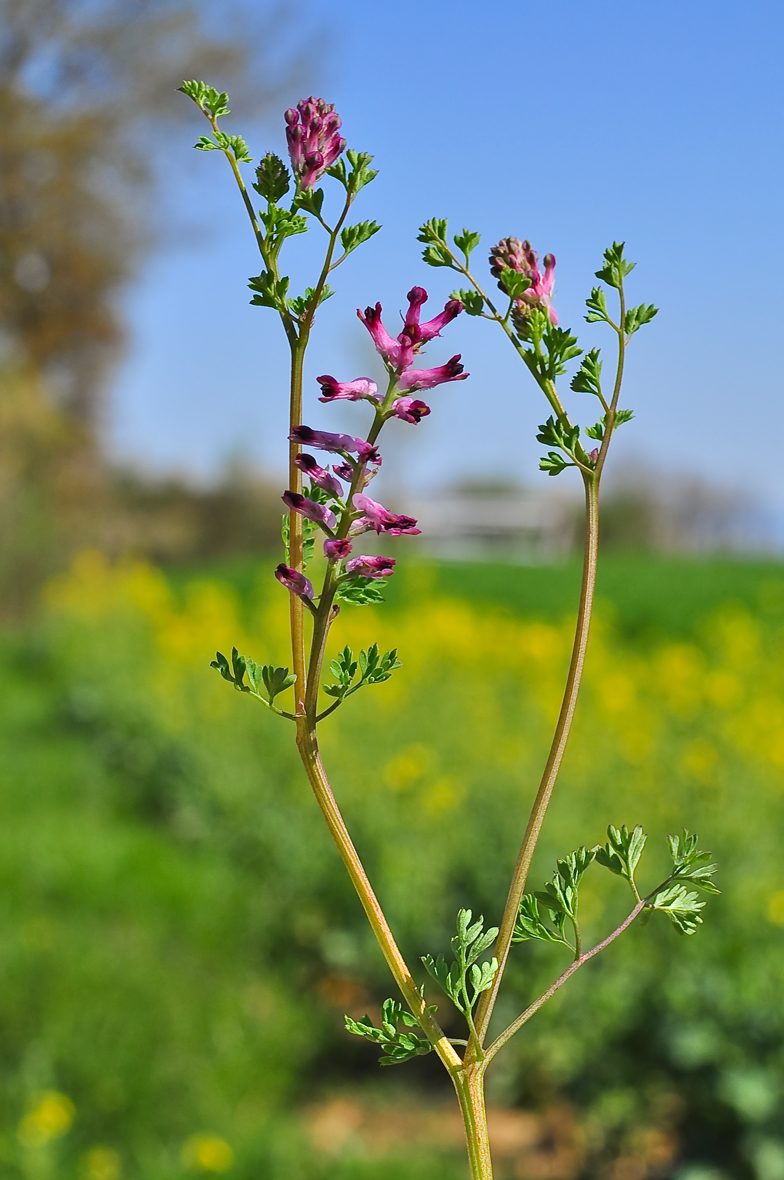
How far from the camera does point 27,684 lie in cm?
1212

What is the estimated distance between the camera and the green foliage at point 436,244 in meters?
0.50

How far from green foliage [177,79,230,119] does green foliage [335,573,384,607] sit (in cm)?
18

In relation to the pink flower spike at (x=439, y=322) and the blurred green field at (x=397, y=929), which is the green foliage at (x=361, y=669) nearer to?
the pink flower spike at (x=439, y=322)

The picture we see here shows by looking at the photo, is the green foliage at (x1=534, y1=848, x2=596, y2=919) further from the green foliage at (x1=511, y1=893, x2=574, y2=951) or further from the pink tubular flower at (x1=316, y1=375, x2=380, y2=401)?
the pink tubular flower at (x1=316, y1=375, x2=380, y2=401)

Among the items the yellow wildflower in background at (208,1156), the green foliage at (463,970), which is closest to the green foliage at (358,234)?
the green foliage at (463,970)

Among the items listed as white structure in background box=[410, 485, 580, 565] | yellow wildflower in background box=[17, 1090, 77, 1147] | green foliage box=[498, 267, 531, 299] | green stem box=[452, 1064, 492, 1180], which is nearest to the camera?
green stem box=[452, 1064, 492, 1180]

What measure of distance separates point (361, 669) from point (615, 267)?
21 centimetres

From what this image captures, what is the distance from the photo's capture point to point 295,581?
39 centimetres

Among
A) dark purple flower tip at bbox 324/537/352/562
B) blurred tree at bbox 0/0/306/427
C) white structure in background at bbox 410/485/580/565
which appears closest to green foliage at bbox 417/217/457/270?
dark purple flower tip at bbox 324/537/352/562

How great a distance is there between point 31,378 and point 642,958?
59.5ft

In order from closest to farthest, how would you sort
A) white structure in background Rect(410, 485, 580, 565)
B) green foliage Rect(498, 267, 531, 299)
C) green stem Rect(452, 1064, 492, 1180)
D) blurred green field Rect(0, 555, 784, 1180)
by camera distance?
1. green stem Rect(452, 1064, 492, 1180)
2. green foliage Rect(498, 267, 531, 299)
3. blurred green field Rect(0, 555, 784, 1180)
4. white structure in background Rect(410, 485, 580, 565)

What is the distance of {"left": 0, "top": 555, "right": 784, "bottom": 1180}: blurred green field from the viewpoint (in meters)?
3.62

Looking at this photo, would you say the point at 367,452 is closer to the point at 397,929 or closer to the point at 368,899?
the point at 368,899

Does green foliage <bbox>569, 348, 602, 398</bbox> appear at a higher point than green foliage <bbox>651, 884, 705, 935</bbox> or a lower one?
higher
